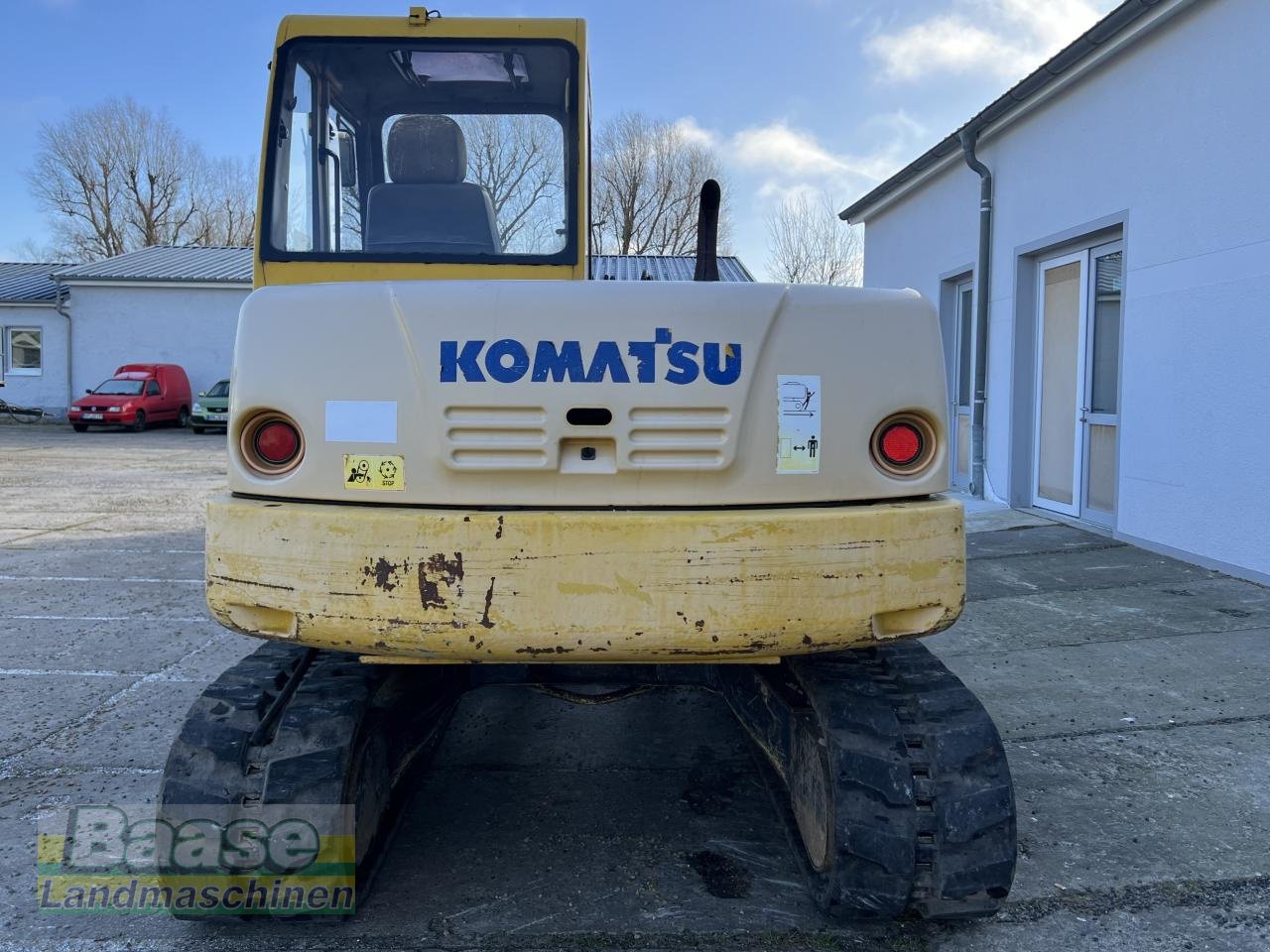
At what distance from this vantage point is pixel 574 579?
250cm

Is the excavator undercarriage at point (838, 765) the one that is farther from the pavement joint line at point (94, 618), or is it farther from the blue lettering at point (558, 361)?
the pavement joint line at point (94, 618)

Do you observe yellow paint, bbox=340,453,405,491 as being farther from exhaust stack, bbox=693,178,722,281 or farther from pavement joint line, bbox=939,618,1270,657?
pavement joint line, bbox=939,618,1270,657

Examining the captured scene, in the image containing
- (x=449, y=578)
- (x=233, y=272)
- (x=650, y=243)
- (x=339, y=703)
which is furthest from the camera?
(x=233, y=272)

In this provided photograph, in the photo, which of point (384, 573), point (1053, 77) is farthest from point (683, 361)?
point (1053, 77)

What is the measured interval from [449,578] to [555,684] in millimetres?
1096

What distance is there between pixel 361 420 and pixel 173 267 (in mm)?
33360

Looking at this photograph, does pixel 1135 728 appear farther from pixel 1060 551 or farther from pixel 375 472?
pixel 1060 551

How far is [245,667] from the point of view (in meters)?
3.21

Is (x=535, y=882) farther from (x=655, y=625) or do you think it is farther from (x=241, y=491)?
(x=241, y=491)

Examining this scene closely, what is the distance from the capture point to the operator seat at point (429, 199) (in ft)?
12.5

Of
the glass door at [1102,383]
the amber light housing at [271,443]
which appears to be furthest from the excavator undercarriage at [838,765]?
the glass door at [1102,383]

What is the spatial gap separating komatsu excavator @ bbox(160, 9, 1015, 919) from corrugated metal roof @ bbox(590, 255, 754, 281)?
5.60 ft

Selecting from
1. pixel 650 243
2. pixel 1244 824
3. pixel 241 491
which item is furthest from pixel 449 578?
pixel 650 243

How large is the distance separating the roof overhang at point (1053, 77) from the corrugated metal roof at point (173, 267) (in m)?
21.8
